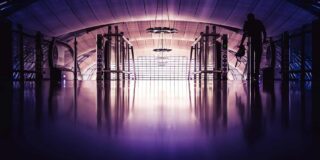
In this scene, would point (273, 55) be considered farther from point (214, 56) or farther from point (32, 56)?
point (32, 56)

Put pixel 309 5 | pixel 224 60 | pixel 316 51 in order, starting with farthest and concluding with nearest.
A: pixel 309 5 < pixel 224 60 < pixel 316 51

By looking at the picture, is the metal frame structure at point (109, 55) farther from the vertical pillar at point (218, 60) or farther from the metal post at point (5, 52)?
the metal post at point (5, 52)

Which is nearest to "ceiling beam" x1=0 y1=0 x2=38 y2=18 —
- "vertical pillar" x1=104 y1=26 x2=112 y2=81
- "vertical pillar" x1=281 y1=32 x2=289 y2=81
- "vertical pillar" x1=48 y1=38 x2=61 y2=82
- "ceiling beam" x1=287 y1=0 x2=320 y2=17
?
"vertical pillar" x1=104 y1=26 x2=112 y2=81

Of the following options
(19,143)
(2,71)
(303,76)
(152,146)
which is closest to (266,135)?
(152,146)

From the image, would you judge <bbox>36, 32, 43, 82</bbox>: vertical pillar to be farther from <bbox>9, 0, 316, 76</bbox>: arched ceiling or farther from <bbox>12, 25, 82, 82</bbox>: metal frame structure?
<bbox>9, 0, 316, 76</bbox>: arched ceiling

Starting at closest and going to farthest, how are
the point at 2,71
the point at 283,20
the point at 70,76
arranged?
1. the point at 2,71
2. the point at 70,76
3. the point at 283,20

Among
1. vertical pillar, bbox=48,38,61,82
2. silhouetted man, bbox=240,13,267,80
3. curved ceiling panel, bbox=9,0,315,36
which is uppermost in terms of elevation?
curved ceiling panel, bbox=9,0,315,36

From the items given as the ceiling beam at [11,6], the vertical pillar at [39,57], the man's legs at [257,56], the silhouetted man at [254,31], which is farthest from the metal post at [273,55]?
the ceiling beam at [11,6]

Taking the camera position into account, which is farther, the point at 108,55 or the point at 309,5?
the point at 309,5

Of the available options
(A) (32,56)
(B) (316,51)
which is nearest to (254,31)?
(B) (316,51)

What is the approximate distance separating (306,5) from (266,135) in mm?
22567

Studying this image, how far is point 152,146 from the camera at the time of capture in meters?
0.64

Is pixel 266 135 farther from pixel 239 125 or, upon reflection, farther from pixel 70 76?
pixel 70 76

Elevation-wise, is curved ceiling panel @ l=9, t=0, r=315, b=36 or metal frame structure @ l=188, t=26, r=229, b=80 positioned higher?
curved ceiling panel @ l=9, t=0, r=315, b=36
